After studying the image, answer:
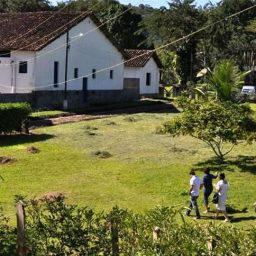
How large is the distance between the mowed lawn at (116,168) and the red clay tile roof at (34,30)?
10.7 m

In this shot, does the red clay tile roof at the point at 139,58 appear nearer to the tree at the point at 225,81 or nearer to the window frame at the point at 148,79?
the window frame at the point at 148,79

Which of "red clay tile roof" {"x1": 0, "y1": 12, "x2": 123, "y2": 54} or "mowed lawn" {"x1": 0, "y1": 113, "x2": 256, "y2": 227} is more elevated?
"red clay tile roof" {"x1": 0, "y1": 12, "x2": 123, "y2": 54}

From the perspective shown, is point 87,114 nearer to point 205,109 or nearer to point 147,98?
point 147,98

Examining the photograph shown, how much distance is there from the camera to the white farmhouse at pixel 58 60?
41.1 m

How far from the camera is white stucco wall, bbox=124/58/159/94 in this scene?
170 feet

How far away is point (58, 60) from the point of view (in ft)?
140

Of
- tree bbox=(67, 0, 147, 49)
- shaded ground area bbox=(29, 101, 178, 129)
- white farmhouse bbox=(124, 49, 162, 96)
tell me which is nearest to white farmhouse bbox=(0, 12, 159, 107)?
white farmhouse bbox=(124, 49, 162, 96)

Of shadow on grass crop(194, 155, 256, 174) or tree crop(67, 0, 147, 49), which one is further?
tree crop(67, 0, 147, 49)

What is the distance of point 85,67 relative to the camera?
45.2 meters

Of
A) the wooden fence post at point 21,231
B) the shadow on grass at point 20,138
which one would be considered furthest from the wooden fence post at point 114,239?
the shadow on grass at point 20,138

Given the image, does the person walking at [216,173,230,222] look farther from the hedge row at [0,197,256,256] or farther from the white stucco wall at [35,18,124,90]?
the white stucco wall at [35,18,124,90]

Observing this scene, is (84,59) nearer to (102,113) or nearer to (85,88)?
(85,88)

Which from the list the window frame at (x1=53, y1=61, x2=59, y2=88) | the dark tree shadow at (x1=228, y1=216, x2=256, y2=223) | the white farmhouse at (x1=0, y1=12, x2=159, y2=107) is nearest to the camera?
the dark tree shadow at (x1=228, y1=216, x2=256, y2=223)

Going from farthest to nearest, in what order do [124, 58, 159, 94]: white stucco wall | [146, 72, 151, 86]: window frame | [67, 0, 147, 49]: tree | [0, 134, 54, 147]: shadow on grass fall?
1. [67, 0, 147, 49]: tree
2. [146, 72, 151, 86]: window frame
3. [124, 58, 159, 94]: white stucco wall
4. [0, 134, 54, 147]: shadow on grass
